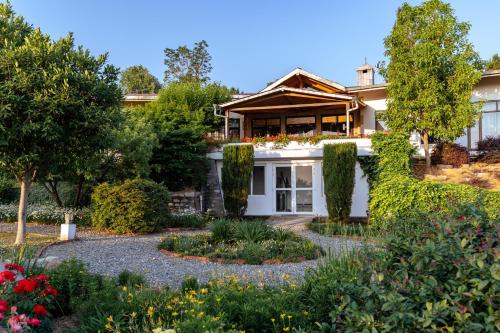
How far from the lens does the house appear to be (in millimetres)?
18016

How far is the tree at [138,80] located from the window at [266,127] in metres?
27.1

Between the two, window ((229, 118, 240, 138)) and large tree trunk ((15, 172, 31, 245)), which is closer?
large tree trunk ((15, 172, 31, 245))

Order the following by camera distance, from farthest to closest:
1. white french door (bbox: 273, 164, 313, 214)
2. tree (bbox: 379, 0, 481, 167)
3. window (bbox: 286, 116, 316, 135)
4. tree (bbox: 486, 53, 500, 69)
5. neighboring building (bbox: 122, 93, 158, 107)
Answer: tree (bbox: 486, 53, 500, 69) → neighboring building (bbox: 122, 93, 158, 107) → window (bbox: 286, 116, 316, 135) → white french door (bbox: 273, 164, 313, 214) → tree (bbox: 379, 0, 481, 167)

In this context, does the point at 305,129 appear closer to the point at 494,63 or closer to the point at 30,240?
the point at 30,240

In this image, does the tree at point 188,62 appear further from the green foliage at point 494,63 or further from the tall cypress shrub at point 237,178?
the tall cypress shrub at point 237,178

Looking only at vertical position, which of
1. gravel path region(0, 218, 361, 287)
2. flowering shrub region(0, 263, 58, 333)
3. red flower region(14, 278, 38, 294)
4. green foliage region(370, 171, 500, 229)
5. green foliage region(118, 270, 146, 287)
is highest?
green foliage region(370, 171, 500, 229)

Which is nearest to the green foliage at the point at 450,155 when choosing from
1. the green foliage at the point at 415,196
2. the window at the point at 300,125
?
the green foliage at the point at 415,196

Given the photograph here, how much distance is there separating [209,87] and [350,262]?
64.5 feet

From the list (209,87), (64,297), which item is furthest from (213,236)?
(209,87)

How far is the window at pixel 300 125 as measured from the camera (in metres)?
22.3

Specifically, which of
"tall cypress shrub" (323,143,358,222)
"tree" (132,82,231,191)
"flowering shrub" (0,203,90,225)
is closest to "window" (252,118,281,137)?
"tree" (132,82,231,191)

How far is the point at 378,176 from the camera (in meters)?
16.2

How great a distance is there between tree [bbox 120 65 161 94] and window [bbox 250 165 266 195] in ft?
103

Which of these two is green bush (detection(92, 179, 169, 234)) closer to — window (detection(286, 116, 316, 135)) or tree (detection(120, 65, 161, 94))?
window (detection(286, 116, 316, 135))
